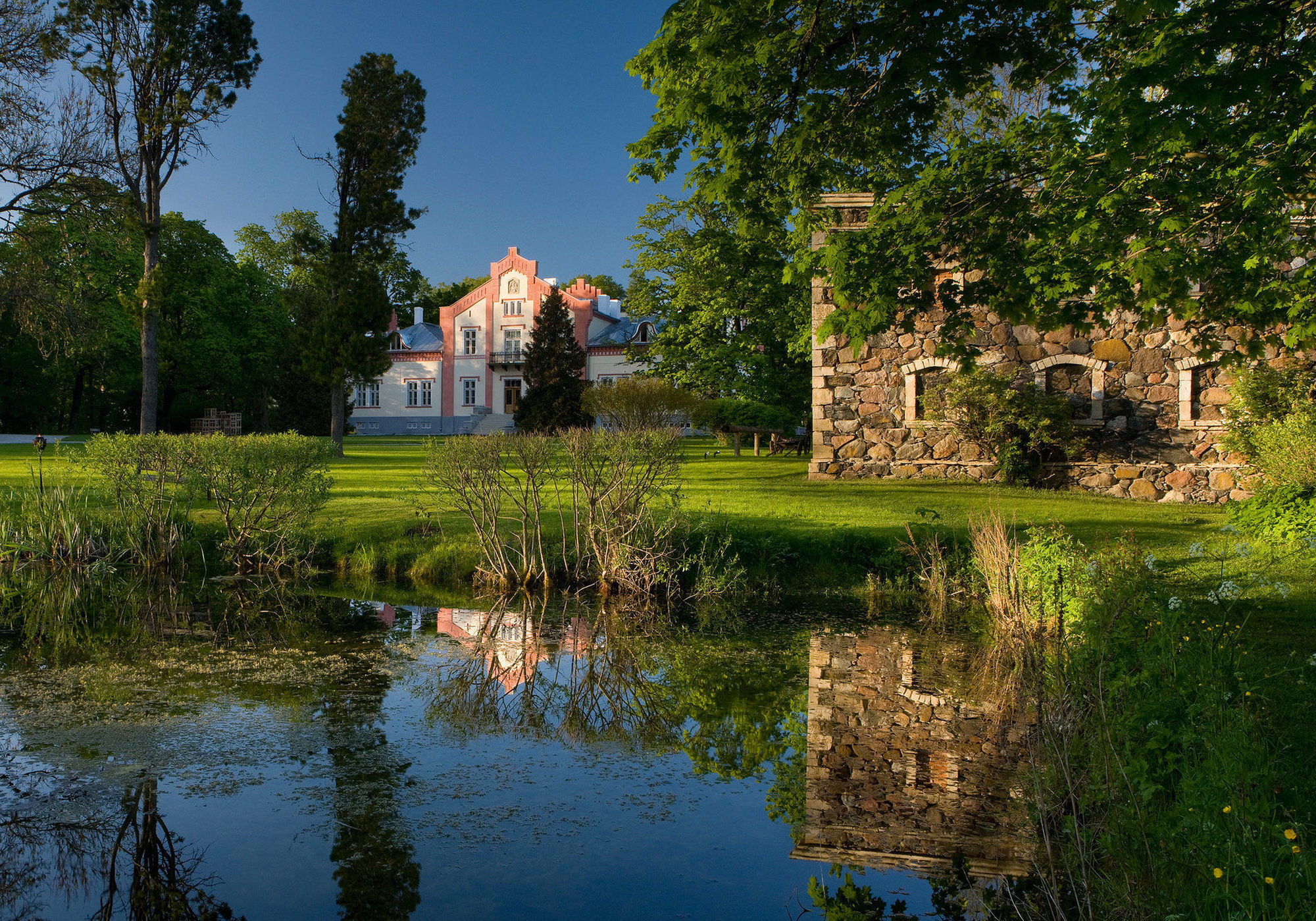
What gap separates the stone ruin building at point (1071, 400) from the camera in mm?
16922

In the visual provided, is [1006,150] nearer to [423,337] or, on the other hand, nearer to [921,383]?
[921,383]

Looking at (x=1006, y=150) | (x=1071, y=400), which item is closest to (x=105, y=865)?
(x=1006, y=150)

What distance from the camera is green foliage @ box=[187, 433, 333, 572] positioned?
41.4 feet

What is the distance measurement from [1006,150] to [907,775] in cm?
568

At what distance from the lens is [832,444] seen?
738 inches

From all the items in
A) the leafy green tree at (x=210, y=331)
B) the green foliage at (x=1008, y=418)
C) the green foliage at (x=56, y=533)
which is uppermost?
the leafy green tree at (x=210, y=331)

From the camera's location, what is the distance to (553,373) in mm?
43562

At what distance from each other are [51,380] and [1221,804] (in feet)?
156

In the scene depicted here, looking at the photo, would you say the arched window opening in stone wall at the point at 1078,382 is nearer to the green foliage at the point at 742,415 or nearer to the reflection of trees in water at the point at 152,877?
the green foliage at the point at 742,415

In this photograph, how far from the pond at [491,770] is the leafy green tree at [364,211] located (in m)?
18.5

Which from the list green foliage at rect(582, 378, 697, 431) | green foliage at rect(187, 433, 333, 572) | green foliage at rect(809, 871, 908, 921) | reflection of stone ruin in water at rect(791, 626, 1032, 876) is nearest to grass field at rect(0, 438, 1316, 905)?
green foliage at rect(187, 433, 333, 572)

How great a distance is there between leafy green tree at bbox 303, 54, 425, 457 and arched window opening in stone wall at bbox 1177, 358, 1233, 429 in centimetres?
2040

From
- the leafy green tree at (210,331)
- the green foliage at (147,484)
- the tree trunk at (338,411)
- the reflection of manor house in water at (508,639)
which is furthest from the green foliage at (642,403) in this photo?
the leafy green tree at (210,331)

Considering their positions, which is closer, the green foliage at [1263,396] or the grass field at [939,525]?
the grass field at [939,525]
